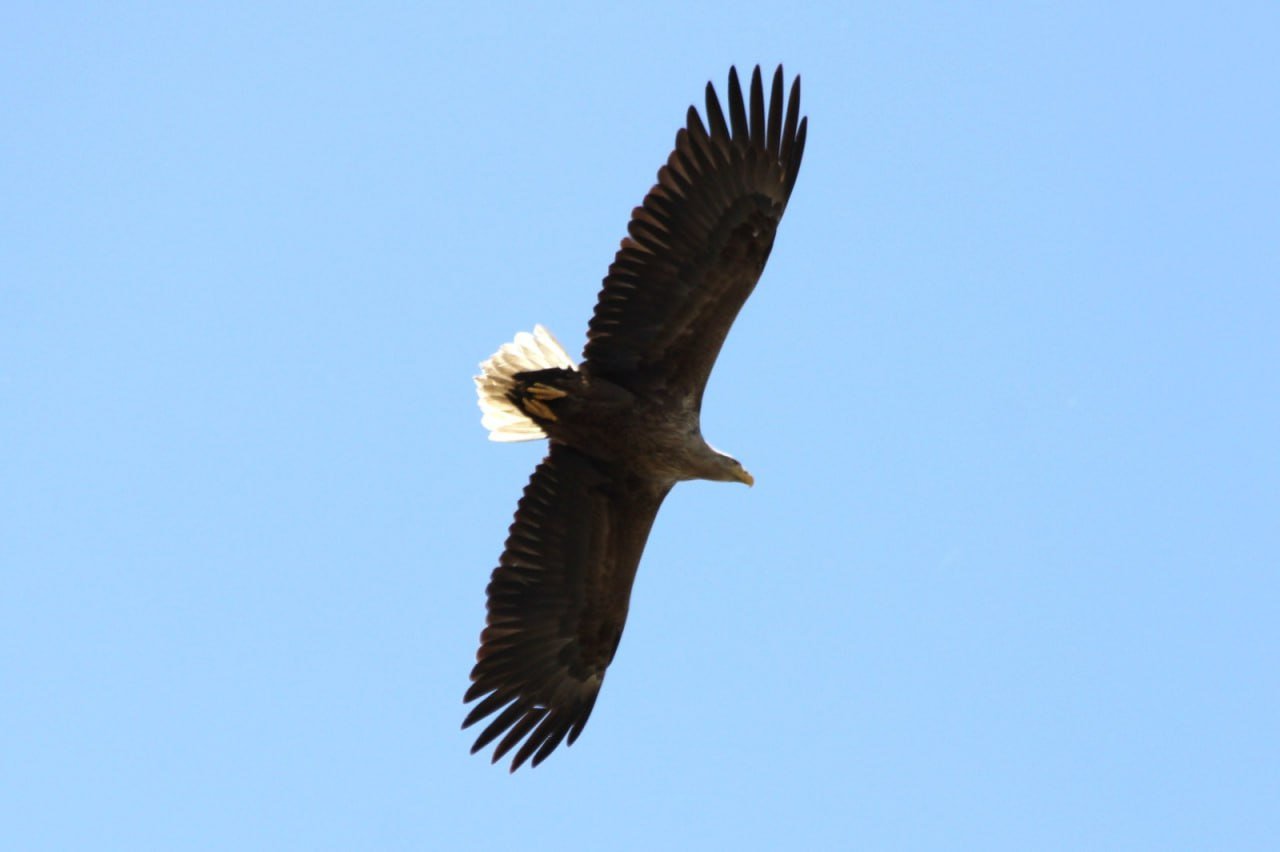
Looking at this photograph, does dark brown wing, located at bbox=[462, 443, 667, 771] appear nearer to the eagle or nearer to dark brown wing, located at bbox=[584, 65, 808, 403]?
the eagle

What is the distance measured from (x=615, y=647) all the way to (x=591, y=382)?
68.4 inches

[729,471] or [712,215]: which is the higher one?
[712,215]

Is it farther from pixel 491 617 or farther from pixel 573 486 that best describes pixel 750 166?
pixel 491 617

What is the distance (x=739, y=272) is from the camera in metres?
10.5

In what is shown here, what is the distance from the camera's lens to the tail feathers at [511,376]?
10.9m

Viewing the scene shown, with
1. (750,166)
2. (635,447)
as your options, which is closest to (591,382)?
(635,447)

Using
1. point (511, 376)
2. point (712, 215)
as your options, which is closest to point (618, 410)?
point (511, 376)

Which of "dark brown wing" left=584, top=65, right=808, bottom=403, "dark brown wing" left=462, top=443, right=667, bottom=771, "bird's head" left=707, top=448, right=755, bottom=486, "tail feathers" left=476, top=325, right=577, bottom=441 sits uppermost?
"dark brown wing" left=584, top=65, right=808, bottom=403

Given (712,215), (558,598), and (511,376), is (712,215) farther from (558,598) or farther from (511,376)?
(558,598)

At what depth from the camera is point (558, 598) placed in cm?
1109

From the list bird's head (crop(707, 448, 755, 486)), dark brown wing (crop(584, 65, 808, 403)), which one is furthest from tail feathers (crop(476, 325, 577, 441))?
bird's head (crop(707, 448, 755, 486))

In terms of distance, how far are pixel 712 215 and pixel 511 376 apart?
5.12 ft

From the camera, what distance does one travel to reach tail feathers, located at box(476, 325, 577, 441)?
35.9ft

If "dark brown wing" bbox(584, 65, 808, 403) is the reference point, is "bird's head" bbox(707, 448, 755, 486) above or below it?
below
